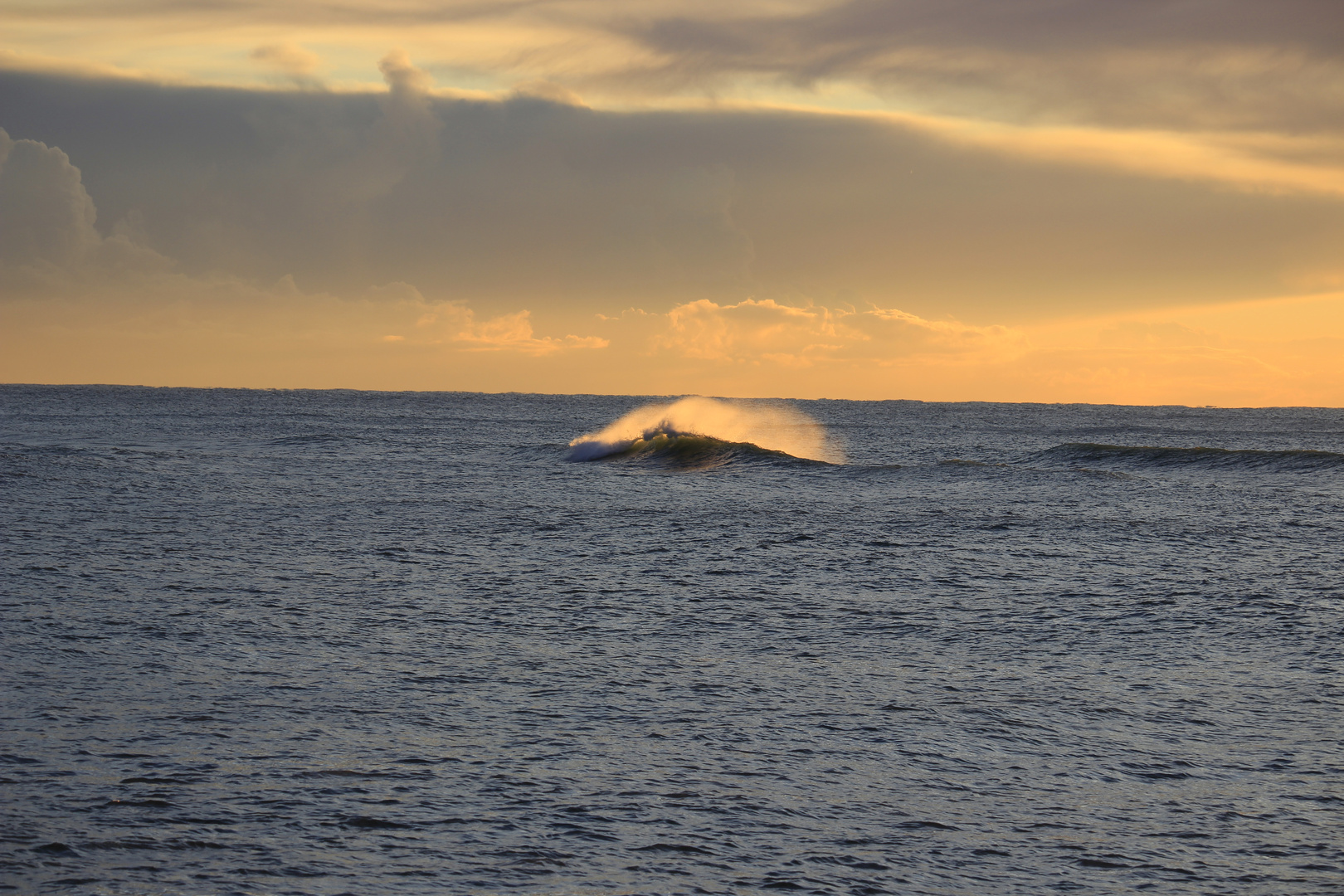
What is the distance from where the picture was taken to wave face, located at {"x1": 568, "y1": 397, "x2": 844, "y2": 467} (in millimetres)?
36625

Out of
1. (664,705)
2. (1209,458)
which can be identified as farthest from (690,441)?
(664,705)

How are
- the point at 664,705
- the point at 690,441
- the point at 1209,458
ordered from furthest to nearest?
the point at 690,441, the point at 1209,458, the point at 664,705

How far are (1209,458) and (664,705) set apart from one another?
32.6 m

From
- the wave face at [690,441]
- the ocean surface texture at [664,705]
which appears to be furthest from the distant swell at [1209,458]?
the ocean surface texture at [664,705]

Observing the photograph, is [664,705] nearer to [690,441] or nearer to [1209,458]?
[690,441]

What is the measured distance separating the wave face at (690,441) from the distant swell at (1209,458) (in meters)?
9.38

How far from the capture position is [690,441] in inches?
1519

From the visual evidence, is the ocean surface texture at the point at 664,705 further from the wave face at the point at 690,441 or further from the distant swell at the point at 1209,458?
the wave face at the point at 690,441

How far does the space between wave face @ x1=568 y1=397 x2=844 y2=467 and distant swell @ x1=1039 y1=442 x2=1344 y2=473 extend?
30.8ft

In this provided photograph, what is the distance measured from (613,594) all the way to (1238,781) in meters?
7.39

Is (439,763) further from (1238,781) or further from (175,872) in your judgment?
(1238,781)

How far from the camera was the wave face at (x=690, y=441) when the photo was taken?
36625 mm

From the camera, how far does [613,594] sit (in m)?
12.7

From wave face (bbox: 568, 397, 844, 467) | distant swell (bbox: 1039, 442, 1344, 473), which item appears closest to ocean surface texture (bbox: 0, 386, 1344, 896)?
distant swell (bbox: 1039, 442, 1344, 473)
